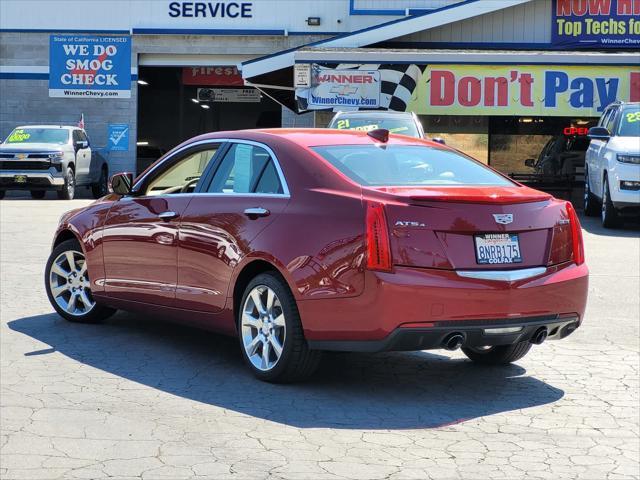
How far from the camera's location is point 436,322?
6000 millimetres

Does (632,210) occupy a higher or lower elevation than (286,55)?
lower

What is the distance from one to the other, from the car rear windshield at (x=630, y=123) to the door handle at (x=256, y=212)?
1160cm

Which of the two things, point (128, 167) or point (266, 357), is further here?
point (128, 167)

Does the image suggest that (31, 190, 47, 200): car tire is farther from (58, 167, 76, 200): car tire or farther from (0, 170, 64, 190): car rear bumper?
(0, 170, 64, 190): car rear bumper

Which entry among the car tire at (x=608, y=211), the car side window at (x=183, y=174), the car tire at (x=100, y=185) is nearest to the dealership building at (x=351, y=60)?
the car tire at (x=100, y=185)

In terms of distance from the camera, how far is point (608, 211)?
17.0 m

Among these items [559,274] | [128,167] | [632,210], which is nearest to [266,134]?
[559,274]

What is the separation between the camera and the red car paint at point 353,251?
600 centimetres

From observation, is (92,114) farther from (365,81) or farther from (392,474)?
(392,474)

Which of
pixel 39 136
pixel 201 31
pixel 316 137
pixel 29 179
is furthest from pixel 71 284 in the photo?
pixel 201 31

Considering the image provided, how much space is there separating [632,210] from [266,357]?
1161 centimetres

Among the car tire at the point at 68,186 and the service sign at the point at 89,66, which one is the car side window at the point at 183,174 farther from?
the service sign at the point at 89,66

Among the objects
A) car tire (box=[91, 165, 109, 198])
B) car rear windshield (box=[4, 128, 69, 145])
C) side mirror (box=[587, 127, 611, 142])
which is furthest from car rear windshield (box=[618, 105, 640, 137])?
car tire (box=[91, 165, 109, 198])

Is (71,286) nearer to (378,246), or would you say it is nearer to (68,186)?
(378,246)
